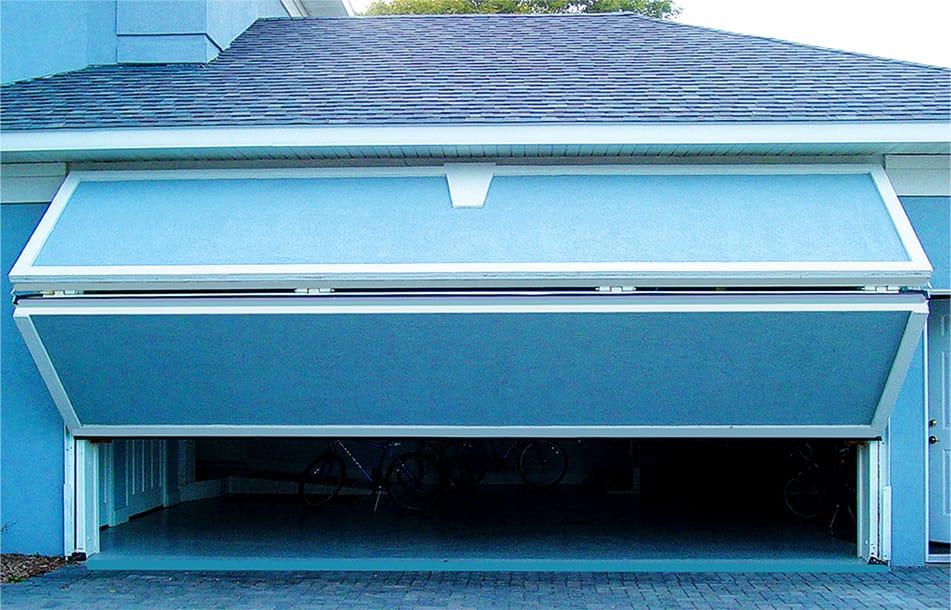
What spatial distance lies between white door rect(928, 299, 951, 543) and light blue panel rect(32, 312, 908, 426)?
1.36 metres

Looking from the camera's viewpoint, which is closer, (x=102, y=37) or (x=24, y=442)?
(x=24, y=442)

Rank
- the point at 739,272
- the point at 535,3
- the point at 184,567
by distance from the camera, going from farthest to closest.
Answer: the point at 535,3 < the point at 184,567 < the point at 739,272

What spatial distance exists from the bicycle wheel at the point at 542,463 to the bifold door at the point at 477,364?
519 cm

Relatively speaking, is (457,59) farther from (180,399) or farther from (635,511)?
(635,511)

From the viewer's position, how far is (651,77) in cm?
895

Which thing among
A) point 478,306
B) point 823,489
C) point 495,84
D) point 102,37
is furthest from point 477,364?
point 102,37

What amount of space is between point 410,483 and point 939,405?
5.79m

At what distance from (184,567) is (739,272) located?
5265 mm

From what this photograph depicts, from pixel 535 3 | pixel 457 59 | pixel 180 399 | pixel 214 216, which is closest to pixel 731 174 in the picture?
pixel 457 59

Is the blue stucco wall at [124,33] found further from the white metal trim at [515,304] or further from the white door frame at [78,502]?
the white door frame at [78,502]

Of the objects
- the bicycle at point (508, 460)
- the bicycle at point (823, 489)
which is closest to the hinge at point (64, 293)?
the bicycle at point (508, 460)

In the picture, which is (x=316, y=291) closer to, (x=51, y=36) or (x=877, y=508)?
(x=51, y=36)

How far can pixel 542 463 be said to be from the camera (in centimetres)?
1334

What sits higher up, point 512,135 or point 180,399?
point 512,135
